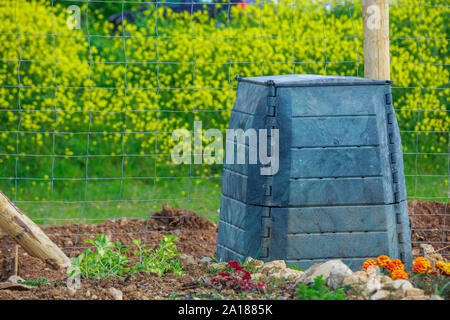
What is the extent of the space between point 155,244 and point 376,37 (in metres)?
2.05

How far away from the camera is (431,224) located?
5004 millimetres

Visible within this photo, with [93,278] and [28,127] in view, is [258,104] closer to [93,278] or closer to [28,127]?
[93,278]

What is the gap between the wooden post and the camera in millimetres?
4039

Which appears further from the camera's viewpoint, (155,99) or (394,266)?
(155,99)

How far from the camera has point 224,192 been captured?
3.77m

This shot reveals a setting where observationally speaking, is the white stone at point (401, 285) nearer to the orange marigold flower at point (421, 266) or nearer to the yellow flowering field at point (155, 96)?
the orange marigold flower at point (421, 266)

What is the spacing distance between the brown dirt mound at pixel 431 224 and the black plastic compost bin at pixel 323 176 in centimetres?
132

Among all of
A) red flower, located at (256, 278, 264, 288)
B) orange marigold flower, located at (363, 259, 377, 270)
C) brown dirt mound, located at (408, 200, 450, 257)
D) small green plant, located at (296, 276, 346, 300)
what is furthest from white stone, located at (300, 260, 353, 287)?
brown dirt mound, located at (408, 200, 450, 257)

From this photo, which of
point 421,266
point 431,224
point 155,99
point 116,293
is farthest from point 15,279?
point 155,99

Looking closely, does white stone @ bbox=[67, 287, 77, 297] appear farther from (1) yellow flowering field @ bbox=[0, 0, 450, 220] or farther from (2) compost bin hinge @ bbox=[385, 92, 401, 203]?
(1) yellow flowering field @ bbox=[0, 0, 450, 220]

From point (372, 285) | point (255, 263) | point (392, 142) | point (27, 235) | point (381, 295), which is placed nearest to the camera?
point (381, 295)

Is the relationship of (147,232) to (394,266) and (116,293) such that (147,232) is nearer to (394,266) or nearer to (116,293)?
(116,293)

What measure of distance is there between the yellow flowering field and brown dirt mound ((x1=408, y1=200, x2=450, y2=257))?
913mm

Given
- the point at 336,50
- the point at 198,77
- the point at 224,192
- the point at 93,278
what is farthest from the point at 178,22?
the point at 93,278
